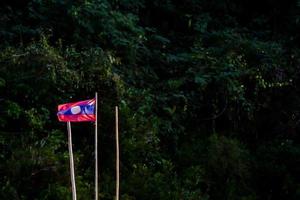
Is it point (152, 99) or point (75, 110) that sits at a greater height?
point (75, 110)

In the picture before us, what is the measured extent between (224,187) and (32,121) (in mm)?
2615

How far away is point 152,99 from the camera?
344 inches

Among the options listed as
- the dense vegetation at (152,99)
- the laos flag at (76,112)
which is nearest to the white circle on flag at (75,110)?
the laos flag at (76,112)

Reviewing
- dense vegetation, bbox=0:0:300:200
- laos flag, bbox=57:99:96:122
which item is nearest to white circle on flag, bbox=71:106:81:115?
laos flag, bbox=57:99:96:122

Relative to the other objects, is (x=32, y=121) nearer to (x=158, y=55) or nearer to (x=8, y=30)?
(x=8, y=30)

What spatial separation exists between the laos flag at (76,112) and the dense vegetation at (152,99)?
1.22 metres

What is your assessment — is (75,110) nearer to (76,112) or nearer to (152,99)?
(76,112)

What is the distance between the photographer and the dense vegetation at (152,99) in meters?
7.45

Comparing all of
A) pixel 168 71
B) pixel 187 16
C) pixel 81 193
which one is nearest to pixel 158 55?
pixel 168 71

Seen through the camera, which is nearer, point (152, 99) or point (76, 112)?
point (76, 112)

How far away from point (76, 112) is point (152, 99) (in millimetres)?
2913

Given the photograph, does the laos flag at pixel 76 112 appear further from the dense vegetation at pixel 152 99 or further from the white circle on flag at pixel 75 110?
the dense vegetation at pixel 152 99

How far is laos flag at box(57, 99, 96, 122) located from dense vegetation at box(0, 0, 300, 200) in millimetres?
1221

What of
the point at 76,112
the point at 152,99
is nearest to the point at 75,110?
the point at 76,112
